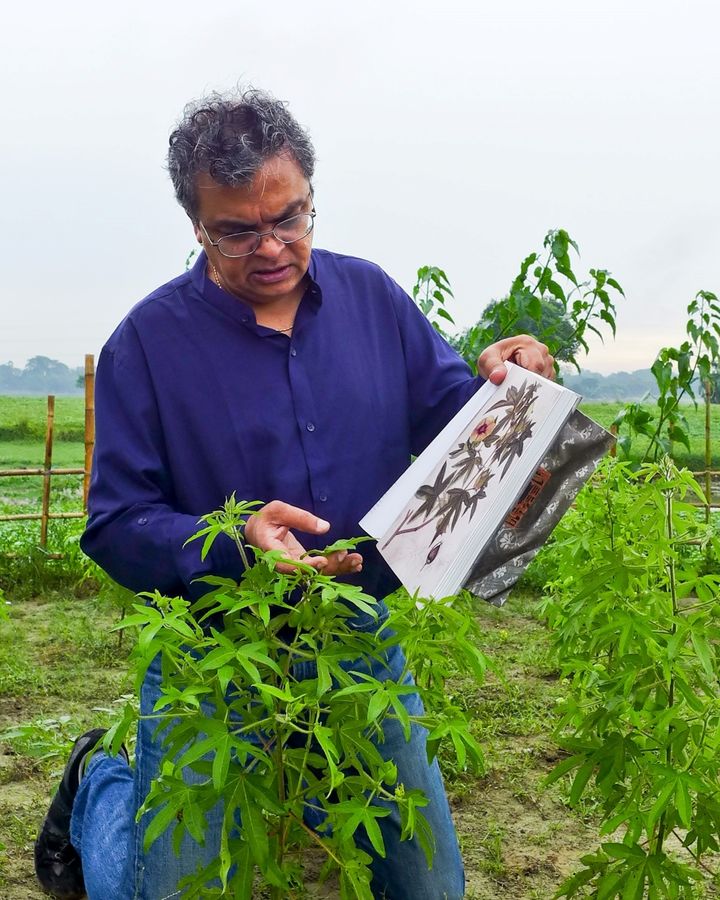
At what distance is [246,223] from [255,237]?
4 cm

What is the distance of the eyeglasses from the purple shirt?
149mm

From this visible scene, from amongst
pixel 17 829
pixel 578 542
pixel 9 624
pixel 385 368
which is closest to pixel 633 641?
pixel 578 542

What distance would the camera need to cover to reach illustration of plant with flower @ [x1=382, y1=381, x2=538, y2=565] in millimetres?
1870

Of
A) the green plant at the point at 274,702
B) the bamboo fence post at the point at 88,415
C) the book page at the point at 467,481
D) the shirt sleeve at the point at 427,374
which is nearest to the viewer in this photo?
the green plant at the point at 274,702

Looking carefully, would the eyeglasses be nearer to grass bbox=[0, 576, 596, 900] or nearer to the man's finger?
the man's finger

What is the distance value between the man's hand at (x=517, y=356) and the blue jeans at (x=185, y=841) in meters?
0.65

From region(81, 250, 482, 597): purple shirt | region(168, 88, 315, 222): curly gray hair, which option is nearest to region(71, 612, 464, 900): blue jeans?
region(81, 250, 482, 597): purple shirt

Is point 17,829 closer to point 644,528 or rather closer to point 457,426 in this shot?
point 457,426

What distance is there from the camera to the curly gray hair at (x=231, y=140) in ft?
6.75

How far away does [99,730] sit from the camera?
2693mm

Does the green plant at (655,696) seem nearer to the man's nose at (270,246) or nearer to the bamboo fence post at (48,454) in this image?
the man's nose at (270,246)

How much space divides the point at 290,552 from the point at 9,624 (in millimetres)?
3863

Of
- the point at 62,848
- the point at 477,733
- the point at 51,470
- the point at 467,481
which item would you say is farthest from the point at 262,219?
the point at 51,470

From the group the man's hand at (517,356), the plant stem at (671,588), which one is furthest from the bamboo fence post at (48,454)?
the plant stem at (671,588)
